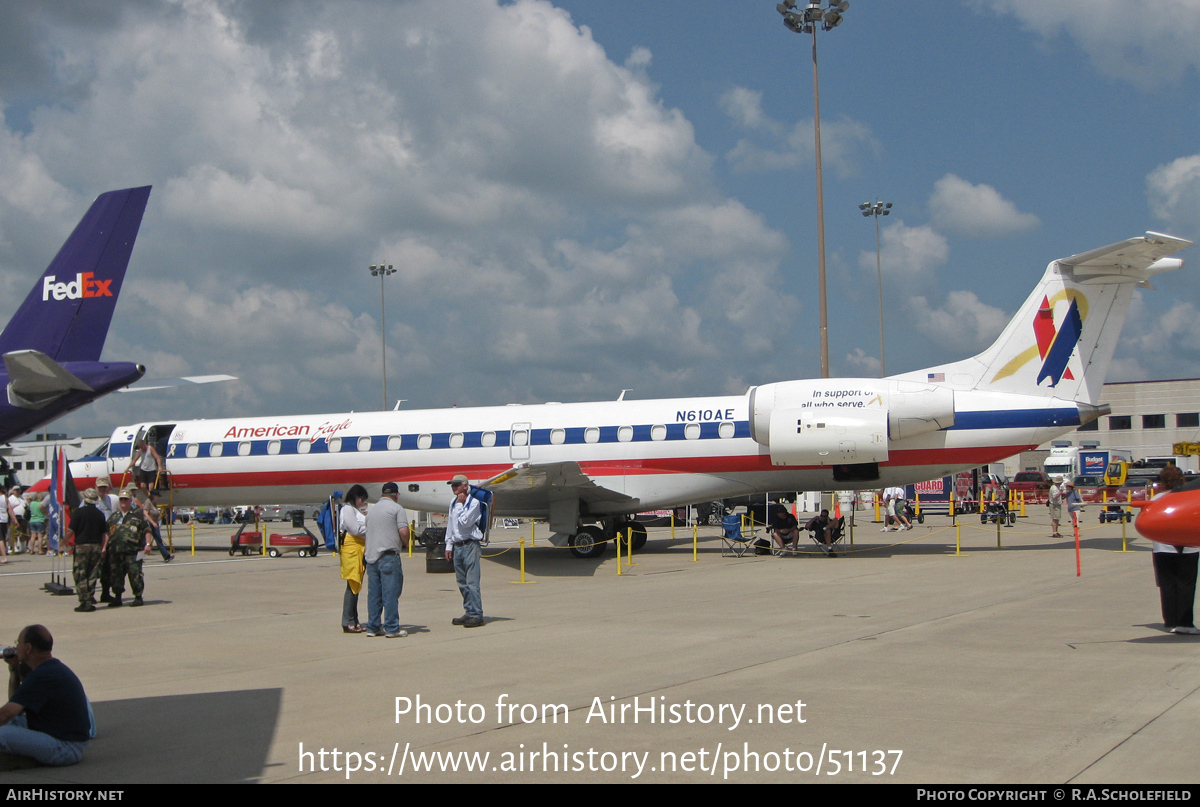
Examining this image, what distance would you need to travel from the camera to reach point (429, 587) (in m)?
15.6

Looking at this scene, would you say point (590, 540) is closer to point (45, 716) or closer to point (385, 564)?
point (385, 564)

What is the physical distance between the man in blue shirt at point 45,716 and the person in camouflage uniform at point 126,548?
307 inches

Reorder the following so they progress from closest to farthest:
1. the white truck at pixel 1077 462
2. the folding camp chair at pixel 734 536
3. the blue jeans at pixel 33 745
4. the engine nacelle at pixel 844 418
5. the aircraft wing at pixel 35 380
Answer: the blue jeans at pixel 33 745
the aircraft wing at pixel 35 380
the engine nacelle at pixel 844 418
the folding camp chair at pixel 734 536
the white truck at pixel 1077 462

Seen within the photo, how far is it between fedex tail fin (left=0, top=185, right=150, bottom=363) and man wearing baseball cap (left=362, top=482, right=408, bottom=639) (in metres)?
3.47

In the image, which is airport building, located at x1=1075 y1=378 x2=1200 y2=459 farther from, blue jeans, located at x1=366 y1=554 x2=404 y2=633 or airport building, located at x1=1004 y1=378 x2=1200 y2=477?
blue jeans, located at x1=366 y1=554 x2=404 y2=633

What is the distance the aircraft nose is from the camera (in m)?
7.52

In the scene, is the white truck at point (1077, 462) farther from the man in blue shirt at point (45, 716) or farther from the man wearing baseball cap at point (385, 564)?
the man in blue shirt at point (45, 716)

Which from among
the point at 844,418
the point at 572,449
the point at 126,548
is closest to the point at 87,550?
the point at 126,548

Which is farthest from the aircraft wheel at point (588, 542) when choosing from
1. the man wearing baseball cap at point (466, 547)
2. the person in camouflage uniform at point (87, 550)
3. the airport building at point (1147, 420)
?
the airport building at point (1147, 420)

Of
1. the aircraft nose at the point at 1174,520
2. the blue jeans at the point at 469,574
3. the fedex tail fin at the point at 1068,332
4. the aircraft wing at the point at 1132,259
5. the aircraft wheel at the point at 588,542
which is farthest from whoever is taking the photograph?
the aircraft wheel at the point at 588,542

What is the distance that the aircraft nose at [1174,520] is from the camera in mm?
7520

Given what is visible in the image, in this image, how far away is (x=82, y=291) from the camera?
26.2 ft

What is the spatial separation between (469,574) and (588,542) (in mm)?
9412
